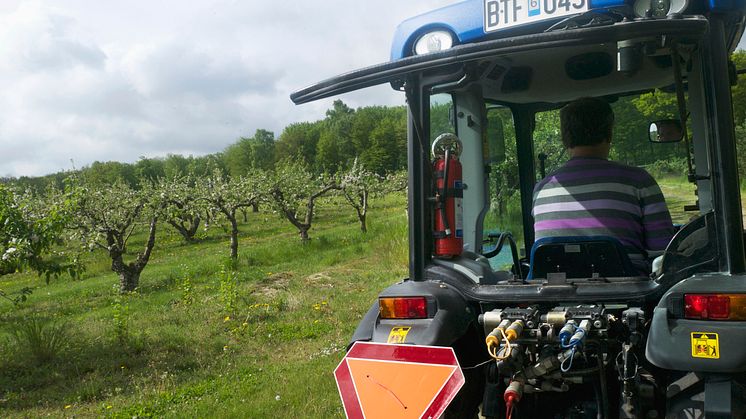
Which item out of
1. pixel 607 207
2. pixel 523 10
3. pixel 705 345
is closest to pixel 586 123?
pixel 607 207

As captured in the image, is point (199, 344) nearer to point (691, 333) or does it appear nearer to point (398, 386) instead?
point (398, 386)

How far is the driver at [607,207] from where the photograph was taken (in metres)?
3.20

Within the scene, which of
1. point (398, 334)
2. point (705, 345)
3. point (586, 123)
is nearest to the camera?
point (705, 345)

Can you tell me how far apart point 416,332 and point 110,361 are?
19.2 ft

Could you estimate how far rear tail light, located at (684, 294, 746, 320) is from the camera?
2428 mm

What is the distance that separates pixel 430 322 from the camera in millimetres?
3010

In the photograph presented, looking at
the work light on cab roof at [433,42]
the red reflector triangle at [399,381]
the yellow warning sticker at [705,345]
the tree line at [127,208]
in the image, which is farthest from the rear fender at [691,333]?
the tree line at [127,208]

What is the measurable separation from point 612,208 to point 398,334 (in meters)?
1.24

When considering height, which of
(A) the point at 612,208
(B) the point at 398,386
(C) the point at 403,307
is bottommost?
(B) the point at 398,386

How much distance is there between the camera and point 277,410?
5258 millimetres

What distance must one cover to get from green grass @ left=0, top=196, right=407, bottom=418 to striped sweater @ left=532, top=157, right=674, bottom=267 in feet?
8.64

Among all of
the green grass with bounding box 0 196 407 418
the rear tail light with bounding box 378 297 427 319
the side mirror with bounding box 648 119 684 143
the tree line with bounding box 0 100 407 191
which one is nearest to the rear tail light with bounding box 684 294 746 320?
the rear tail light with bounding box 378 297 427 319

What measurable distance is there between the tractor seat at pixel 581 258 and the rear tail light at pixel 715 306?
50 centimetres

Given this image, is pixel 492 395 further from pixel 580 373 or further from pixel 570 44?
pixel 570 44
